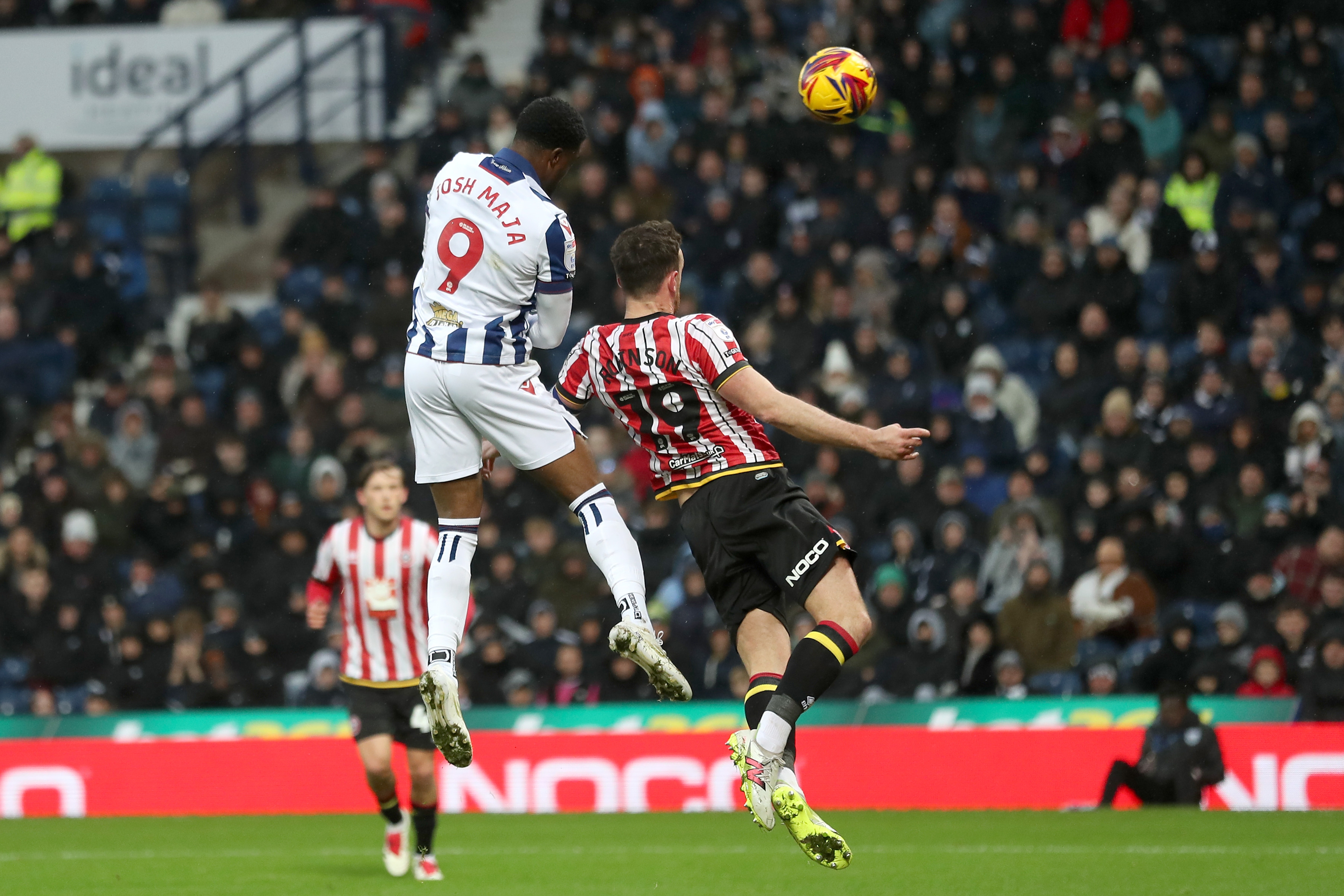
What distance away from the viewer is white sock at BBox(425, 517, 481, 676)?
299 inches

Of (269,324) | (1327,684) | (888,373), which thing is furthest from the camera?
(269,324)

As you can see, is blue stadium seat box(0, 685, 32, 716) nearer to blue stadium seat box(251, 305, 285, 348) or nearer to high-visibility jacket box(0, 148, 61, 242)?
blue stadium seat box(251, 305, 285, 348)

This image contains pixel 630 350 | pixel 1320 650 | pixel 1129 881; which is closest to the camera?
pixel 630 350

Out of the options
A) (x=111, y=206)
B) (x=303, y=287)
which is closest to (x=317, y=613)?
(x=303, y=287)

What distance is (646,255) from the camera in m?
7.50

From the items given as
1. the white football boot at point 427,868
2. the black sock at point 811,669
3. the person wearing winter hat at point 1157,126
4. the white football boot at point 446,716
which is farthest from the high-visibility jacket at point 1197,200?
the white football boot at point 446,716

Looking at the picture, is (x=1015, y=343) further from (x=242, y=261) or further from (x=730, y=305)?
(x=242, y=261)

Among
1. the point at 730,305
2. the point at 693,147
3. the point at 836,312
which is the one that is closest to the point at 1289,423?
the point at 836,312

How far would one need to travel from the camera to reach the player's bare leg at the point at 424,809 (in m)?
10.7

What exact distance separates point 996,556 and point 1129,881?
5676 millimetres

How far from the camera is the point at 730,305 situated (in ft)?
55.9

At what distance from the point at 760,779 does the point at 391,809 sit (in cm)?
430

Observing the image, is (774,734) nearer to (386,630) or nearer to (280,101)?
(386,630)

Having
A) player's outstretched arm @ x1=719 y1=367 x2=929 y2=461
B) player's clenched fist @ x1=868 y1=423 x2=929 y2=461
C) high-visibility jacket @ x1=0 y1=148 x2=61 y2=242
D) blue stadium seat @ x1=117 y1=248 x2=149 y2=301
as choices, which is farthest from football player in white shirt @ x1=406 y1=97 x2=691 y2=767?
high-visibility jacket @ x1=0 y1=148 x2=61 y2=242
